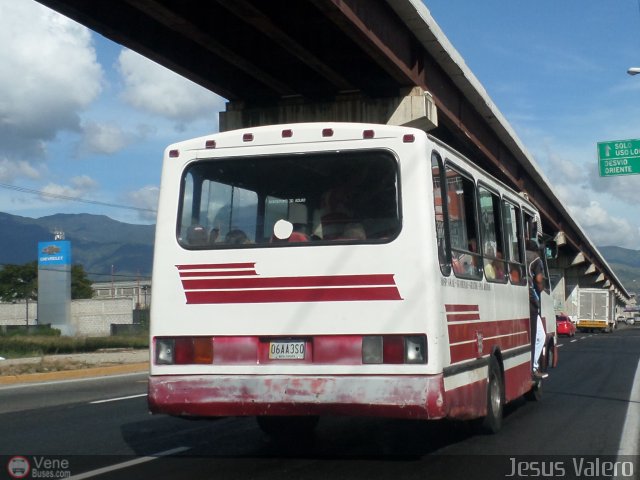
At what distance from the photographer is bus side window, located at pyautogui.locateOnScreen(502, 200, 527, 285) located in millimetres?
11617

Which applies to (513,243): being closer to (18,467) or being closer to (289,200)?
(289,200)

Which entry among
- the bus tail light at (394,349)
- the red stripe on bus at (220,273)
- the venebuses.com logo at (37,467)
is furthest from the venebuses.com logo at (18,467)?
the bus tail light at (394,349)

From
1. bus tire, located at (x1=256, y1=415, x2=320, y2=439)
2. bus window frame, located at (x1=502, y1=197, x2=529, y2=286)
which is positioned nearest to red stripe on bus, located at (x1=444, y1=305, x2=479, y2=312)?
bus tire, located at (x1=256, y1=415, x2=320, y2=439)

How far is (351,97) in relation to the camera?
22312 millimetres

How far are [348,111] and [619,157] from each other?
1590 cm

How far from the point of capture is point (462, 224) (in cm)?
921

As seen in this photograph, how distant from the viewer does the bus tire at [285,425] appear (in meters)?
10.0

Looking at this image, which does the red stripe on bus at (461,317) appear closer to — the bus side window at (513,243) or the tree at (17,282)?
the bus side window at (513,243)

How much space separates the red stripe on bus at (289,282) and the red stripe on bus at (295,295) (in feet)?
0.14

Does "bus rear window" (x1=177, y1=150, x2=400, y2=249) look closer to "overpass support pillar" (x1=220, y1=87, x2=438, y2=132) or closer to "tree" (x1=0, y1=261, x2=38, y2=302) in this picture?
"overpass support pillar" (x1=220, y1=87, x2=438, y2=132)

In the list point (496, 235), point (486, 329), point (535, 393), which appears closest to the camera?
point (486, 329)

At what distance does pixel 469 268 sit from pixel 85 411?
21.8 ft

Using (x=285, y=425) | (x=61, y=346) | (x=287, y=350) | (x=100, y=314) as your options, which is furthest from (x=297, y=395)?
(x=100, y=314)

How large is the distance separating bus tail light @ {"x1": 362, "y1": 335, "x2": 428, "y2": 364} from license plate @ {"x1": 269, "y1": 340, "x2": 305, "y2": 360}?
0.56 meters
